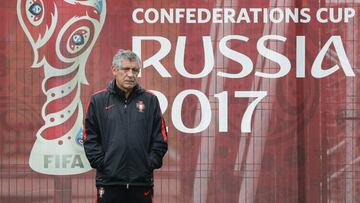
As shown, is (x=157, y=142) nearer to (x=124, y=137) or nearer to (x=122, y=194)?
(x=124, y=137)

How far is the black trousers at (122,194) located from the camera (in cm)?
641

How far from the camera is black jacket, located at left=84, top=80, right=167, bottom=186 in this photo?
6375mm

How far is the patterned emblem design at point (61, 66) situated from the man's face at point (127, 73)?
2.08m

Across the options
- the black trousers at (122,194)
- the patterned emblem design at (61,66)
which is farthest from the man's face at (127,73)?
the patterned emblem design at (61,66)

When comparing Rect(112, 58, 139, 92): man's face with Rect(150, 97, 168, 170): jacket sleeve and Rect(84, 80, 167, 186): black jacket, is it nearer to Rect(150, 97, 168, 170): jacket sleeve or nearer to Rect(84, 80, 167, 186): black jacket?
Rect(84, 80, 167, 186): black jacket

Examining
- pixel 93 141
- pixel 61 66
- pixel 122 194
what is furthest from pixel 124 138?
pixel 61 66

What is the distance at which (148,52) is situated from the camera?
846 centimetres

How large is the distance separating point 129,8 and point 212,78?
41.2 inches

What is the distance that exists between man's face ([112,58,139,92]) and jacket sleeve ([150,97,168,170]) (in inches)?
11.6

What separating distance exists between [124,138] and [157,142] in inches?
10.6

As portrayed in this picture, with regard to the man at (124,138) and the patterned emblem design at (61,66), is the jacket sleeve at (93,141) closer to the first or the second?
the man at (124,138)

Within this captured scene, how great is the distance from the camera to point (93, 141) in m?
6.45

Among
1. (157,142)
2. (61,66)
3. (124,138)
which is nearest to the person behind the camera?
(124,138)

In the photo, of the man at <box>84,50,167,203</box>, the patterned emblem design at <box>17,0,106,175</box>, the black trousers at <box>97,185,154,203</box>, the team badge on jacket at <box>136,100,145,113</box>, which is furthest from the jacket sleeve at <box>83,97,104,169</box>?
the patterned emblem design at <box>17,0,106,175</box>
